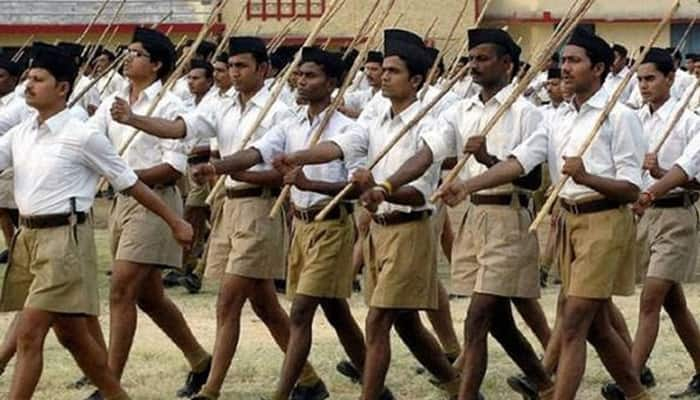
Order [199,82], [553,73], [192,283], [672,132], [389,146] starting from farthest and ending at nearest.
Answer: [199,82] < [553,73] < [192,283] < [672,132] < [389,146]

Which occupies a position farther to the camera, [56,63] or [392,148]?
[392,148]

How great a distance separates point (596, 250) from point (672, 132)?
2.06 meters

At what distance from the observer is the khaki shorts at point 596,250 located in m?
9.53

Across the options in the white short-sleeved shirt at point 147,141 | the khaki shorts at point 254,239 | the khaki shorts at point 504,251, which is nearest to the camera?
the khaki shorts at point 504,251

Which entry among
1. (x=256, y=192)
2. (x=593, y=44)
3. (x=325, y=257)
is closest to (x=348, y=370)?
(x=256, y=192)

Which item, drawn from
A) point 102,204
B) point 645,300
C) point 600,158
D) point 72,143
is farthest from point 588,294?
point 102,204

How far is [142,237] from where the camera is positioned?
35.4ft

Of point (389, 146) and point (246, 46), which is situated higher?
point (246, 46)

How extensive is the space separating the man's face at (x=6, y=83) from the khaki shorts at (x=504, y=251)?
7.01 m

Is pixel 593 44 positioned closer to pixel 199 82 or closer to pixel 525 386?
pixel 525 386

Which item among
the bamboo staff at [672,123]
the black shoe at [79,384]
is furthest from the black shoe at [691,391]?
the black shoe at [79,384]

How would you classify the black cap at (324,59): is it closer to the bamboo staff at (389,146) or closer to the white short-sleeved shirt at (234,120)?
the white short-sleeved shirt at (234,120)

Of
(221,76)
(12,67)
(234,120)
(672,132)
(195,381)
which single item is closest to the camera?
(234,120)

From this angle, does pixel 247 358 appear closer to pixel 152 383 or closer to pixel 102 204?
pixel 152 383
